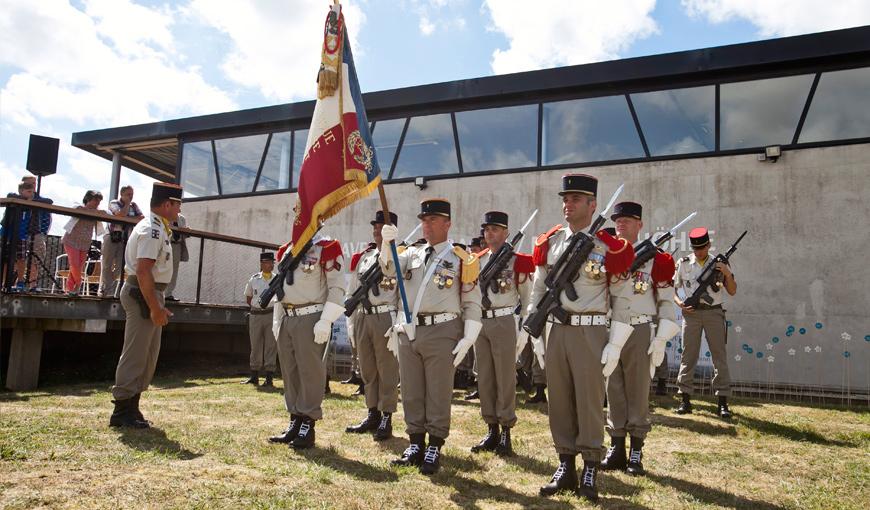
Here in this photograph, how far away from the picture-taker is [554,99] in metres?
13.2

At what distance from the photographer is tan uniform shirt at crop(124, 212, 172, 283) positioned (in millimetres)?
5797

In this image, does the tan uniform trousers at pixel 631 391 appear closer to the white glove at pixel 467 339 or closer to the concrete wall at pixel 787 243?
the white glove at pixel 467 339

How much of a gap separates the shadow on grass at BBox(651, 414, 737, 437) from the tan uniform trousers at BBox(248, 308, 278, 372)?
6286 millimetres

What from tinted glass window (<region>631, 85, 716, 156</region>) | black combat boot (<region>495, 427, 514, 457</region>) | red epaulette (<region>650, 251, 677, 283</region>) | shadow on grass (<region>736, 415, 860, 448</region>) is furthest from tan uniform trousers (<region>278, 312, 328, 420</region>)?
tinted glass window (<region>631, 85, 716, 156</region>)

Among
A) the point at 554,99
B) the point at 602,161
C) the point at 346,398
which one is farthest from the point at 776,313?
the point at 346,398

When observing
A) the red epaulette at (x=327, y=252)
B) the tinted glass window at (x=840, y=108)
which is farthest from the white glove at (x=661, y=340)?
the tinted glass window at (x=840, y=108)

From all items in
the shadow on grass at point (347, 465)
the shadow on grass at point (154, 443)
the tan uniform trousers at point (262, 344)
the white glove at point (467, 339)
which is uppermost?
the white glove at point (467, 339)

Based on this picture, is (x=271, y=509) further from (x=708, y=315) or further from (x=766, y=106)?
(x=766, y=106)

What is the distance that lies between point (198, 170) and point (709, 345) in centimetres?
1377

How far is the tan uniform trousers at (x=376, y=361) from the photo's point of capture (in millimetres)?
6703

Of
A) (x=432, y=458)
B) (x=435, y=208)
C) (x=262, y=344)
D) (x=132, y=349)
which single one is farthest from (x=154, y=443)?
(x=262, y=344)

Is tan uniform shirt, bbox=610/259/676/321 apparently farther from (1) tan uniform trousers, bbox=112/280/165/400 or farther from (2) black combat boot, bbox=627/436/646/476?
(1) tan uniform trousers, bbox=112/280/165/400

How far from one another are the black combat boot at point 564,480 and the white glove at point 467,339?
1.13 meters

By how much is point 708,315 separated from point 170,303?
8.65m
